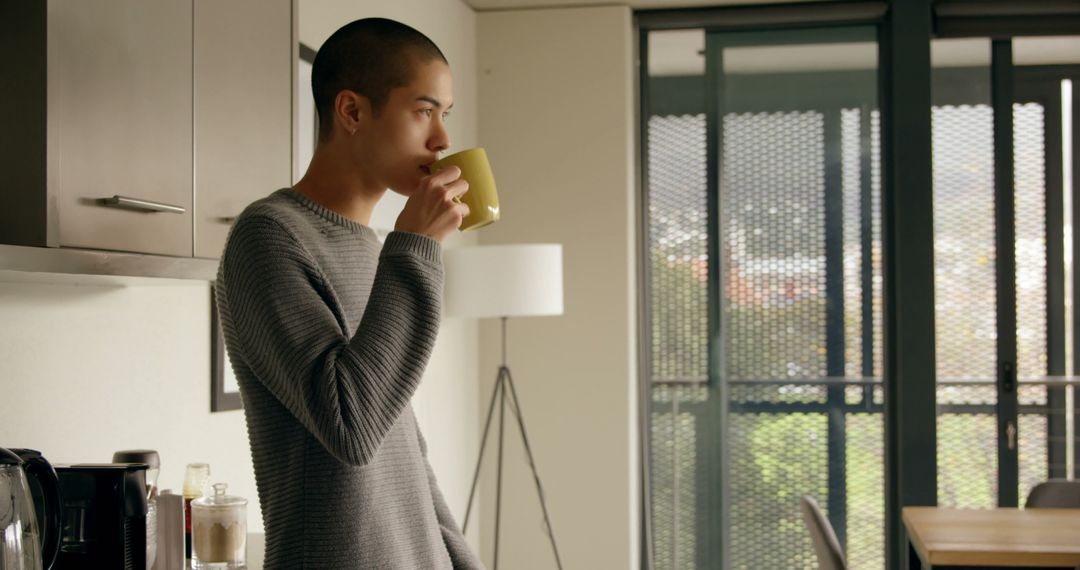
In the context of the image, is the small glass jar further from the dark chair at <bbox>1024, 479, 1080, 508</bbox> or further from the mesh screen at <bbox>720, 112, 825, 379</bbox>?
the mesh screen at <bbox>720, 112, 825, 379</bbox>

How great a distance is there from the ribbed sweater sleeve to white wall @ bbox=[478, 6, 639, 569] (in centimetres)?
339

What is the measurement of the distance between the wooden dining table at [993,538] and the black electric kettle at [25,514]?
6.83ft

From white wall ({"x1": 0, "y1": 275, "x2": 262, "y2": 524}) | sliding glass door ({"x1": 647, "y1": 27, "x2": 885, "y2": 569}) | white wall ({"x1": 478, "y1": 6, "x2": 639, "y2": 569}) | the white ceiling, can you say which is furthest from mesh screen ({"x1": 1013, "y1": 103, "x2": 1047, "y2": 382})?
white wall ({"x1": 0, "y1": 275, "x2": 262, "y2": 524})

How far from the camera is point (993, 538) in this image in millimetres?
2787

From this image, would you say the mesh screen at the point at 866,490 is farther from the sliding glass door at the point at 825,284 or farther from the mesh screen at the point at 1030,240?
the mesh screen at the point at 1030,240

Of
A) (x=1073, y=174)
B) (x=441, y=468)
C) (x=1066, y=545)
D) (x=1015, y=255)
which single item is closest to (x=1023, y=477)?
Result: (x=1015, y=255)

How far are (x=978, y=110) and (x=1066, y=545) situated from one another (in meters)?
2.42

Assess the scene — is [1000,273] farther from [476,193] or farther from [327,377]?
[327,377]

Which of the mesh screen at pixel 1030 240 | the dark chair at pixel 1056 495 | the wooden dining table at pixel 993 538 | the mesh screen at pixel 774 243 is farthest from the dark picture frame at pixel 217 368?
the mesh screen at pixel 1030 240

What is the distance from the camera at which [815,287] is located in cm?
467

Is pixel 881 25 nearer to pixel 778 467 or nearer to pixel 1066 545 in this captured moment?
pixel 778 467

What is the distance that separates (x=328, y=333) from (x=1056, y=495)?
295 cm

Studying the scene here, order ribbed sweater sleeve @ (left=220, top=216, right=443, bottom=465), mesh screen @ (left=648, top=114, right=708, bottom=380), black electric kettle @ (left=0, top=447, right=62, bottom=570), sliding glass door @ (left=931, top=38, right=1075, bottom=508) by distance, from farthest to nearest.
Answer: mesh screen @ (left=648, top=114, right=708, bottom=380)
sliding glass door @ (left=931, top=38, right=1075, bottom=508)
black electric kettle @ (left=0, top=447, right=62, bottom=570)
ribbed sweater sleeve @ (left=220, top=216, right=443, bottom=465)

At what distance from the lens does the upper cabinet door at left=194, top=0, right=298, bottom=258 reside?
5.53 feet
